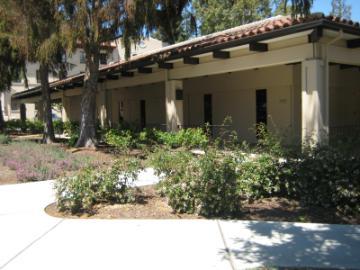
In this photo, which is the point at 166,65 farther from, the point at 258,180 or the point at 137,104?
the point at 258,180

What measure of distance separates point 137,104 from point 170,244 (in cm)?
2019

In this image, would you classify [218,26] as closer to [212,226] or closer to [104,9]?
[104,9]

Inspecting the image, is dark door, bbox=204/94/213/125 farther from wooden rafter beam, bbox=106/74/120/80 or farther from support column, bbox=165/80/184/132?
wooden rafter beam, bbox=106/74/120/80

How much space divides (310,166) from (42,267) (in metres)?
4.26

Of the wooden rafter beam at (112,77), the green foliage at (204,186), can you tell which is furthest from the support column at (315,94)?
the wooden rafter beam at (112,77)

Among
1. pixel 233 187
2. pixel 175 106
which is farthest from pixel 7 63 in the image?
pixel 233 187

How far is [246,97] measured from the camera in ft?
59.6

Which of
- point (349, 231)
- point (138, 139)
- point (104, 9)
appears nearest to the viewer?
point (349, 231)

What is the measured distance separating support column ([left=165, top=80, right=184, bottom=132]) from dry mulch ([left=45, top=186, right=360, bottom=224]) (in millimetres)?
8908

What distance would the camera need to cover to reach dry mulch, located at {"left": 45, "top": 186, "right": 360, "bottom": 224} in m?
6.50

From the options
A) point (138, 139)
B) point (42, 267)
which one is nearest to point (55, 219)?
point (42, 267)

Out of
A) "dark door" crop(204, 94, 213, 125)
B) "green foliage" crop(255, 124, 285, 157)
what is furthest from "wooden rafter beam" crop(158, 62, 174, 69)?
"green foliage" crop(255, 124, 285, 157)

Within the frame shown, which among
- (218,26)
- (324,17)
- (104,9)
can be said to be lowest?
(324,17)

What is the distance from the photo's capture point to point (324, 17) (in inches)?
392
